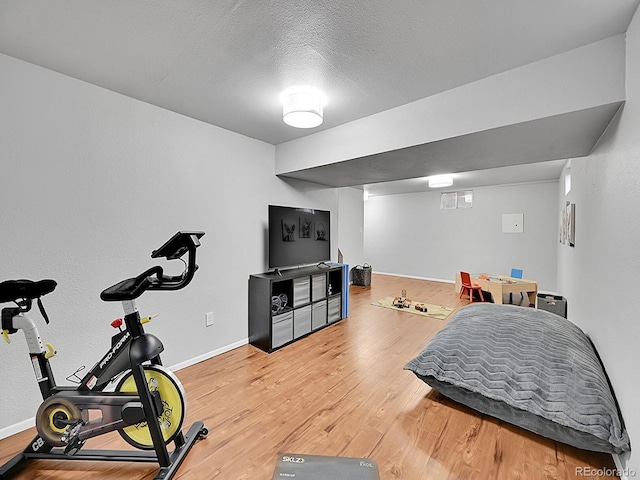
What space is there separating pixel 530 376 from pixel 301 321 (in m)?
2.23

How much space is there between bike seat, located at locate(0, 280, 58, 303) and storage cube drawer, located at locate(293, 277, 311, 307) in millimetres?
2172

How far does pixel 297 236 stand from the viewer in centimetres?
357

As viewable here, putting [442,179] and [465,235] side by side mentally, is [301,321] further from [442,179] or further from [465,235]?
[465,235]

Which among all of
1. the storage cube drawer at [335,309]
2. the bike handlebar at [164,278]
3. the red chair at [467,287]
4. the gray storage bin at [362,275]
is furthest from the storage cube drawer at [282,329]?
the red chair at [467,287]

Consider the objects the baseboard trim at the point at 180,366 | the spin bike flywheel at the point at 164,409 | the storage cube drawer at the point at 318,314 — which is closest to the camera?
the spin bike flywheel at the point at 164,409

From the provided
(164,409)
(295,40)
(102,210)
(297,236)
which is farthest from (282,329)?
(295,40)

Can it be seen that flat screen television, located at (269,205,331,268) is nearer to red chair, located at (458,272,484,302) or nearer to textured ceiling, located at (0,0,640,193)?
textured ceiling, located at (0,0,640,193)

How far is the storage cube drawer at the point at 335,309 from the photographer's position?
12.7ft

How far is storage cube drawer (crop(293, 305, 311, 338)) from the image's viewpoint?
3.29 metres

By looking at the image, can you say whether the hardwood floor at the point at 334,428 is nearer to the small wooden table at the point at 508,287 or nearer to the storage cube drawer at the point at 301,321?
the storage cube drawer at the point at 301,321

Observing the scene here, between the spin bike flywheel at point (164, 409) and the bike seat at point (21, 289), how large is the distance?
2.11 feet

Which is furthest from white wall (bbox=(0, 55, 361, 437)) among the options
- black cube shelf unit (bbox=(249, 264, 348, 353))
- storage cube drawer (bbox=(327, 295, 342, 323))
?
storage cube drawer (bbox=(327, 295, 342, 323))

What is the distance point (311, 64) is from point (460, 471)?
253 cm

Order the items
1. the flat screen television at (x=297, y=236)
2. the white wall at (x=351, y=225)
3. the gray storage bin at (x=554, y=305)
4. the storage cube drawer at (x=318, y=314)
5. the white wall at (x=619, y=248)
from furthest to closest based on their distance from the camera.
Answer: the white wall at (x=351, y=225), the gray storage bin at (x=554, y=305), the storage cube drawer at (x=318, y=314), the flat screen television at (x=297, y=236), the white wall at (x=619, y=248)
